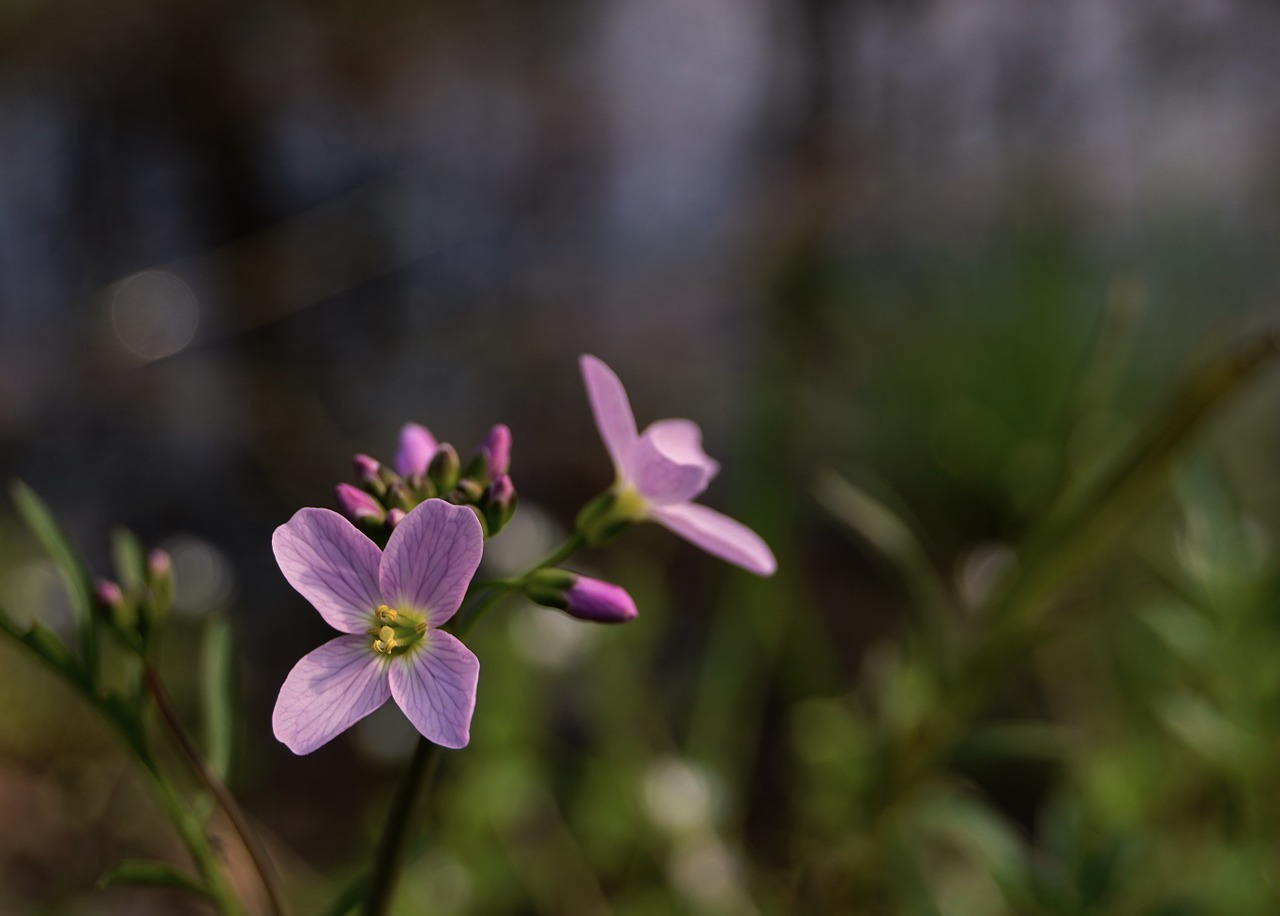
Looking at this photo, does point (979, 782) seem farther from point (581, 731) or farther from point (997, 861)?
point (997, 861)

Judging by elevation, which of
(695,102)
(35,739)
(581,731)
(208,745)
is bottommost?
(581,731)

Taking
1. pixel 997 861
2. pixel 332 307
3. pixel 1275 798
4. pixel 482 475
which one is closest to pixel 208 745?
pixel 482 475

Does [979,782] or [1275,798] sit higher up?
[1275,798]

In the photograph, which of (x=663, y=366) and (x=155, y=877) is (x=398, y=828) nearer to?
(x=155, y=877)

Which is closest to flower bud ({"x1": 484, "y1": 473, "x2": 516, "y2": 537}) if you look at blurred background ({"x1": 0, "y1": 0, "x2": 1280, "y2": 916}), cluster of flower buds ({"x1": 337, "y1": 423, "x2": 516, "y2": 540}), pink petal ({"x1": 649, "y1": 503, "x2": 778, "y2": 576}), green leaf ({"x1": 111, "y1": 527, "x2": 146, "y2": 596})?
cluster of flower buds ({"x1": 337, "y1": 423, "x2": 516, "y2": 540})

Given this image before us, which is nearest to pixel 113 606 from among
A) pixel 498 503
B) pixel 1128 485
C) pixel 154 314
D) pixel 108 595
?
pixel 108 595

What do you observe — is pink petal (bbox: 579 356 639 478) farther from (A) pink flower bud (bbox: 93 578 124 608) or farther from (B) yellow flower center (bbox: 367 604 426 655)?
(A) pink flower bud (bbox: 93 578 124 608)

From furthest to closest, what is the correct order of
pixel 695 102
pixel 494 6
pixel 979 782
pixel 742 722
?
1. pixel 494 6
2. pixel 695 102
3. pixel 742 722
4. pixel 979 782
